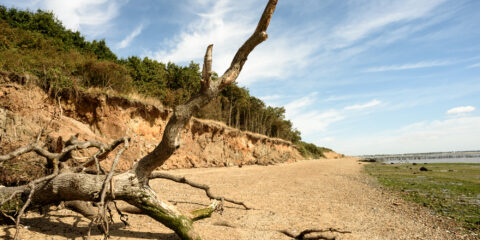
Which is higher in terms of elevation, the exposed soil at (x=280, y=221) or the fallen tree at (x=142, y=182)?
the fallen tree at (x=142, y=182)

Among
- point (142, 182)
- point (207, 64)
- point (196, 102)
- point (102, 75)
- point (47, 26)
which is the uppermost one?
point (47, 26)

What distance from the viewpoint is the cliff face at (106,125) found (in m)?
7.86

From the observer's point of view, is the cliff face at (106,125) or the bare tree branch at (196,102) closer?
the bare tree branch at (196,102)

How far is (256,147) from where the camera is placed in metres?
31.7

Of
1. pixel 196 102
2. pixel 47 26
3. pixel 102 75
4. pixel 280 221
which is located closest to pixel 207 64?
pixel 196 102

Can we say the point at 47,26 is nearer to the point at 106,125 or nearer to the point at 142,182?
the point at 106,125

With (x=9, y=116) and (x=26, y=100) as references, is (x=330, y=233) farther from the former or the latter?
(x=26, y=100)

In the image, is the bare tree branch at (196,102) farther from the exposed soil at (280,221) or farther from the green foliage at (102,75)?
the green foliage at (102,75)

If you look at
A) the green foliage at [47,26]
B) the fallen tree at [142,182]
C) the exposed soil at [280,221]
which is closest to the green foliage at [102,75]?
the green foliage at [47,26]

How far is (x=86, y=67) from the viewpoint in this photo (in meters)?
16.0

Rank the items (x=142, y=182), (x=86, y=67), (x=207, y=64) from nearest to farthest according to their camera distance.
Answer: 1. (x=207, y=64)
2. (x=142, y=182)
3. (x=86, y=67)

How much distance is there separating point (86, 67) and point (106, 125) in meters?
5.38

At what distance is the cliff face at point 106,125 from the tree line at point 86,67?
3.31 ft

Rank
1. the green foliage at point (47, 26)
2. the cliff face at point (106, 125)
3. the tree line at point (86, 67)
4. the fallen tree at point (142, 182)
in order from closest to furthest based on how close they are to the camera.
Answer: the fallen tree at point (142, 182) < the cliff face at point (106, 125) < the tree line at point (86, 67) < the green foliage at point (47, 26)
